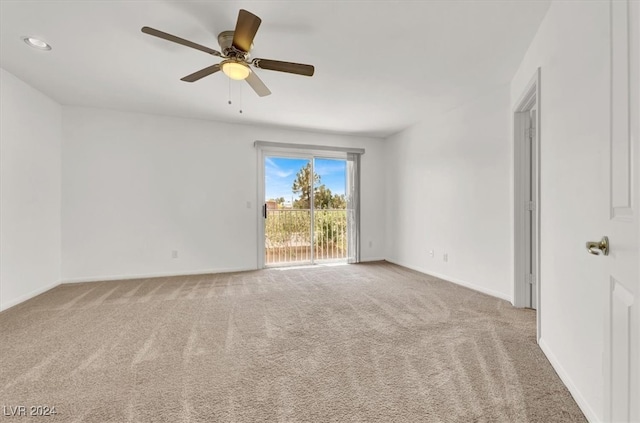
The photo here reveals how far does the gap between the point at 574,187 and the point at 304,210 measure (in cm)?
420

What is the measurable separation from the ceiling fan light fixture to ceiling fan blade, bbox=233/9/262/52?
6.4 inches

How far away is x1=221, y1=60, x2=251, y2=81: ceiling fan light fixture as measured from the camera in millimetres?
2346

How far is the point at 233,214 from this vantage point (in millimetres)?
4828

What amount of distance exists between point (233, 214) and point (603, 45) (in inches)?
179

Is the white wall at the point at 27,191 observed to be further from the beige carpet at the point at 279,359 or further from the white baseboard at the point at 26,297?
the beige carpet at the point at 279,359

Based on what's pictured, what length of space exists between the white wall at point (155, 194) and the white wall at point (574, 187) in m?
3.92

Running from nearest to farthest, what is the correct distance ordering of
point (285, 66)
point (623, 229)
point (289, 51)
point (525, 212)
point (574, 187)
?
point (623, 229) → point (574, 187) → point (285, 66) → point (289, 51) → point (525, 212)

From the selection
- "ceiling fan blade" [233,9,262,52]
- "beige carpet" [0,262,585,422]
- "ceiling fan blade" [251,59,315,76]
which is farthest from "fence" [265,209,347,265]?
"ceiling fan blade" [233,9,262,52]

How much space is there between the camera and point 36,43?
251 centimetres

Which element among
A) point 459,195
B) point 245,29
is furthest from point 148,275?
point 459,195

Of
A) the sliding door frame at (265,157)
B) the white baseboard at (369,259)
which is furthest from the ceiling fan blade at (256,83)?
the white baseboard at (369,259)

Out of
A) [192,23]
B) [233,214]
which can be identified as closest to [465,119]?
[192,23]

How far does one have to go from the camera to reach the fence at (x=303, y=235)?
522 centimetres

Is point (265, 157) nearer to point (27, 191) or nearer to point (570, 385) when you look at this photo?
point (27, 191)
